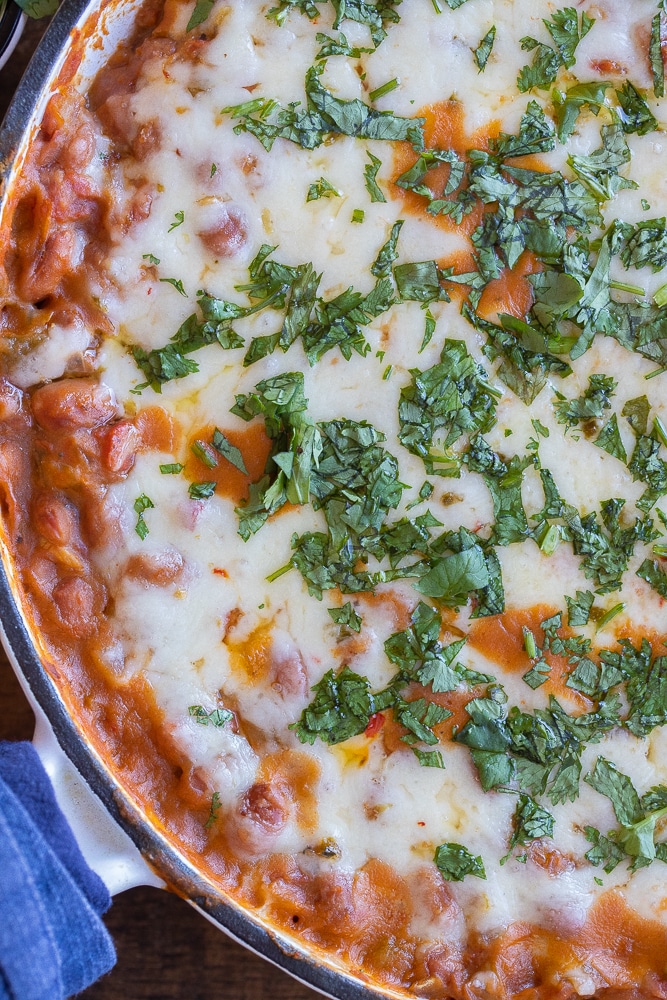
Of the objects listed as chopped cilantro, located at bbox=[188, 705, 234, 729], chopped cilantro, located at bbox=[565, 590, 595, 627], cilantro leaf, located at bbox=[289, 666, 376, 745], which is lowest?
chopped cilantro, located at bbox=[565, 590, 595, 627]

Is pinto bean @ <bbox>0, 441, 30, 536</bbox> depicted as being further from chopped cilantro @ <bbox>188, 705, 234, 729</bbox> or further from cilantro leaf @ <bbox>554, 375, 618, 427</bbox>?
cilantro leaf @ <bbox>554, 375, 618, 427</bbox>

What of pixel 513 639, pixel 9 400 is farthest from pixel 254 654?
pixel 9 400

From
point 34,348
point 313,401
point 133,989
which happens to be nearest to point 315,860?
point 133,989

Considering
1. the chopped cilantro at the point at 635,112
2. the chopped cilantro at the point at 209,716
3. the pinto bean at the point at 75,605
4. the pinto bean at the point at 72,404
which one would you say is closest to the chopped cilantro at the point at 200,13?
the pinto bean at the point at 72,404

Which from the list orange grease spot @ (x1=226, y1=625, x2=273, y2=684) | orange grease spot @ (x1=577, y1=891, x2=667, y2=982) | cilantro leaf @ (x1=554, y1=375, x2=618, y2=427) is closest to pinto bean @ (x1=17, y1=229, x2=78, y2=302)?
orange grease spot @ (x1=226, y1=625, x2=273, y2=684)

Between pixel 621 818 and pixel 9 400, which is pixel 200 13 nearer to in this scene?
pixel 9 400
